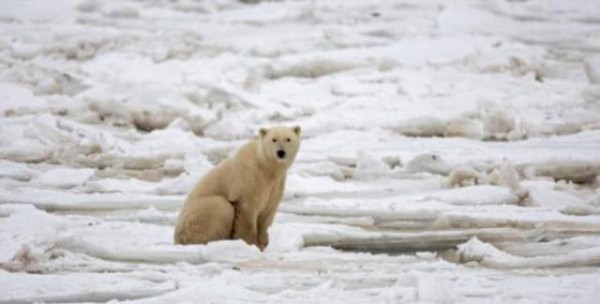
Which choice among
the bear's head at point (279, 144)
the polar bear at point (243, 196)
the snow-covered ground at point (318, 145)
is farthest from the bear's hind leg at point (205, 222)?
the bear's head at point (279, 144)

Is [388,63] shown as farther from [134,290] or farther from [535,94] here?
[134,290]

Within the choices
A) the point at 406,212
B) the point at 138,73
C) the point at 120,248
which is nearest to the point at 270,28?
the point at 138,73

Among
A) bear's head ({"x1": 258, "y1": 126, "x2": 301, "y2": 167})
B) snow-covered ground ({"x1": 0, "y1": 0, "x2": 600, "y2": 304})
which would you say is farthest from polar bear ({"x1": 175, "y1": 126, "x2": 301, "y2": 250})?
snow-covered ground ({"x1": 0, "y1": 0, "x2": 600, "y2": 304})

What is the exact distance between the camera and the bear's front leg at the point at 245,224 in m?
5.80

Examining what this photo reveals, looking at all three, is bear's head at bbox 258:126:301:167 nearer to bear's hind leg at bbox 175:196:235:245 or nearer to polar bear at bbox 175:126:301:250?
polar bear at bbox 175:126:301:250


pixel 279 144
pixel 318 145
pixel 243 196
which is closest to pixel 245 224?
pixel 243 196

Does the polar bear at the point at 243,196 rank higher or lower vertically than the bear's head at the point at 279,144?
lower

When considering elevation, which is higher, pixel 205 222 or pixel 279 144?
pixel 279 144

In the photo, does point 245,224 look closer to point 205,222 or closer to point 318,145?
point 205,222

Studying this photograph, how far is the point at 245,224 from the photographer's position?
5816 mm

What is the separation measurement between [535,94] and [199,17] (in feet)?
25.4

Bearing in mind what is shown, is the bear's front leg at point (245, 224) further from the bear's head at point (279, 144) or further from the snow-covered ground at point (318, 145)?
the bear's head at point (279, 144)

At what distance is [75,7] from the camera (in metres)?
17.4

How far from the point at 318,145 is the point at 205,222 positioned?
3857 millimetres
